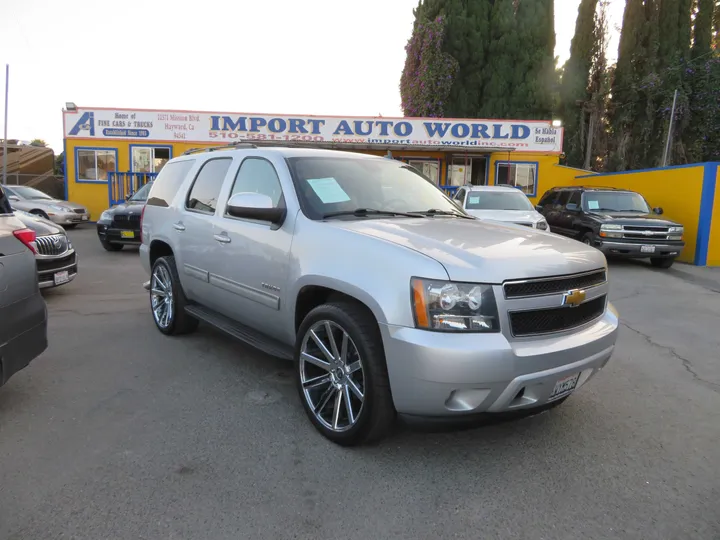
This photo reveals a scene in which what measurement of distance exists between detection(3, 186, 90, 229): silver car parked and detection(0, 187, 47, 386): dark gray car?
15205mm

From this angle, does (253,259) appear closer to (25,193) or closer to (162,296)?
(162,296)

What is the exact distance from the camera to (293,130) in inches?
798

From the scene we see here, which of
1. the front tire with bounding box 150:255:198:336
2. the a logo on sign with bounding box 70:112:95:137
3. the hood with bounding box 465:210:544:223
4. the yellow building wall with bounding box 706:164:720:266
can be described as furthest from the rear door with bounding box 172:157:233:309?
the a logo on sign with bounding box 70:112:95:137

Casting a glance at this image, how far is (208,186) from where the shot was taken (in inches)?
188

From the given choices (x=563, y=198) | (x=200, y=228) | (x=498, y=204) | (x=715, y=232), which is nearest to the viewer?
(x=200, y=228)

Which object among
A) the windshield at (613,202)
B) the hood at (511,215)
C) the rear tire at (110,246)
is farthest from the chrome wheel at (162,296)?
the windshield at (613,202)

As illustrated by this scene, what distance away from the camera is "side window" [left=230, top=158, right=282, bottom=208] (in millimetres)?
3932

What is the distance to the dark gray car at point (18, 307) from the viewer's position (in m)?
3.28

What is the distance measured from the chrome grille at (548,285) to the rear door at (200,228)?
267 centimetres

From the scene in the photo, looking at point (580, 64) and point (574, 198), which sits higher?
point (580, 64)

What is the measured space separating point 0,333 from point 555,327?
3.36 meters

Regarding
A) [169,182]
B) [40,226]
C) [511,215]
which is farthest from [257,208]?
[511,215]

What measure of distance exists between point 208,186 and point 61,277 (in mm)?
3725

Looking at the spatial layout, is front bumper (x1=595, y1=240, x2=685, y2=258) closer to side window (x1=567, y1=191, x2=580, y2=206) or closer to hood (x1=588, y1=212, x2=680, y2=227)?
hood (x1=588, y1=212, x2=680, y2=227)
